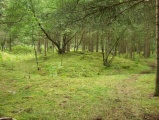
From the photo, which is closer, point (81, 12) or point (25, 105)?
point (25, 105)

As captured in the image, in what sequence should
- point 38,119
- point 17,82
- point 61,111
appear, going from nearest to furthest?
point 38,119 → point 61,111 → point 17,82

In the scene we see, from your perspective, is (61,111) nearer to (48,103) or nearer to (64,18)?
(48,103)

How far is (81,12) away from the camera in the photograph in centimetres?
992

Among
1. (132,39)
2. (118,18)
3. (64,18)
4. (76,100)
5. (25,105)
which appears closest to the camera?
(25,105)

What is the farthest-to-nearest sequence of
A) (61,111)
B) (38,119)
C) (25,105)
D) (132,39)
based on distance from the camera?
(132,39), (25,105), (61,111), (38,119)

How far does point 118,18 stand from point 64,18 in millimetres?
2667

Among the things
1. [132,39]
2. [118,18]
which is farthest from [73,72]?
[132,39]

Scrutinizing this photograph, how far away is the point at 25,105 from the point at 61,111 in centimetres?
149

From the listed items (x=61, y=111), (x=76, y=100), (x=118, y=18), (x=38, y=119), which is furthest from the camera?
(x=118, y=18)

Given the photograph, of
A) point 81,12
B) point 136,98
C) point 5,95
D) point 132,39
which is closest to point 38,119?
point 5,95

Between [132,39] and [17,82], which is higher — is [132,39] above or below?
above

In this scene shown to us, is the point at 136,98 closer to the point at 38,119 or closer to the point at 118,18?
the point at 118,18

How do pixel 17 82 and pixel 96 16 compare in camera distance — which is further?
pixel 17 82

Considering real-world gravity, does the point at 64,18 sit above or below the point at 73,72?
above
